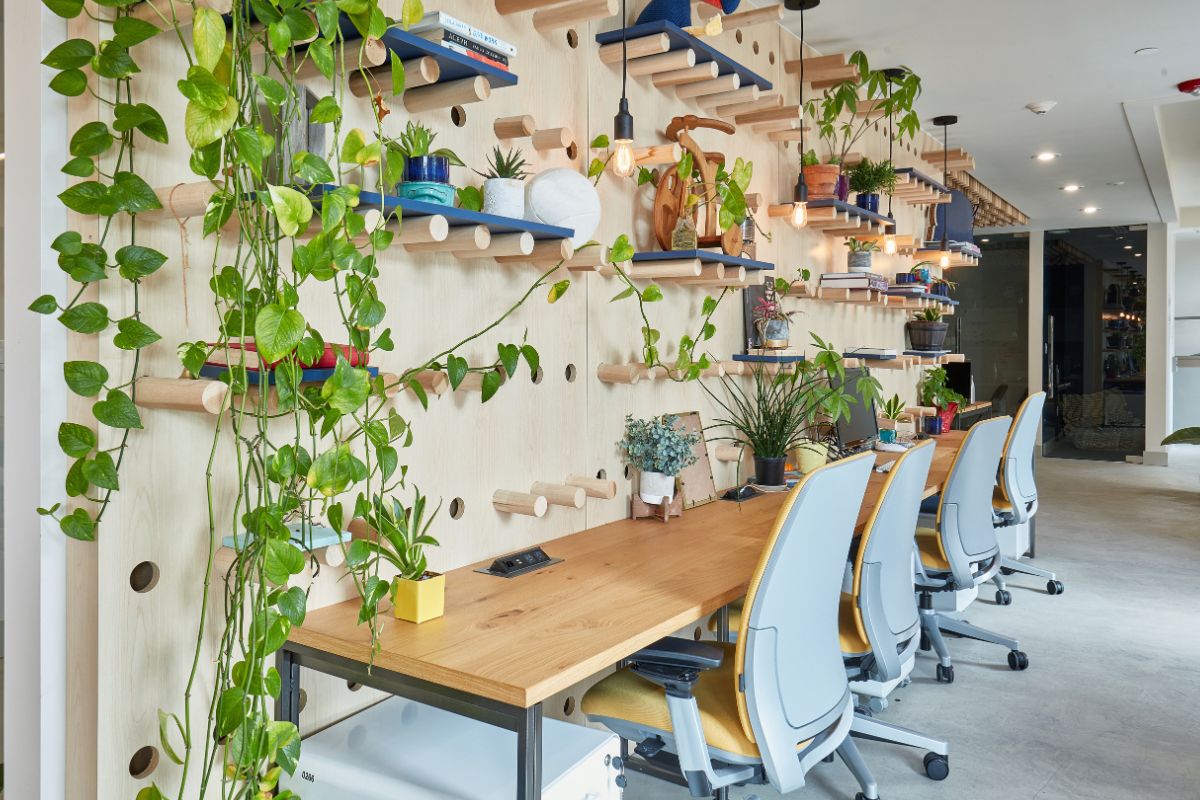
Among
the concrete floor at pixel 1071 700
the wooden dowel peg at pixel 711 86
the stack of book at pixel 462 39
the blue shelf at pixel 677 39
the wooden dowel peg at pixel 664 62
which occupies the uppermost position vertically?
the blue shelf at pixel 677 39

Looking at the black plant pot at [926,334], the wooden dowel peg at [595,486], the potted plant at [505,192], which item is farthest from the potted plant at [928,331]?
the potted plant at [505,192]

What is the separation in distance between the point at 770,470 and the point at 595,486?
1088mm

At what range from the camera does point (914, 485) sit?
2.35 metres

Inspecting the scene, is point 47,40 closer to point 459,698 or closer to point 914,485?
point 459,698

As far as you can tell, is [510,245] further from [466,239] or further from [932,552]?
[932,552]

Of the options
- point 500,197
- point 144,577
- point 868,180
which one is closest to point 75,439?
point 144,577

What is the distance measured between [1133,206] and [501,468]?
27.5 feet

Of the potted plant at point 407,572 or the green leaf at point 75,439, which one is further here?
the potted plant at point 407,572

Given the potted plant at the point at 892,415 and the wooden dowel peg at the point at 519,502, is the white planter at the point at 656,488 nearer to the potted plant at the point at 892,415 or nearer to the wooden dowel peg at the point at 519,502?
the wooden dowel peg at the point at 519,502

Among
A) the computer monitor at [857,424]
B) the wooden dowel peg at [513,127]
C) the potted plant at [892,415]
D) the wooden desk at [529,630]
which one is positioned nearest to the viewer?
the wooden desk at [529,630]

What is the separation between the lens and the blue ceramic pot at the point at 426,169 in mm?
1808

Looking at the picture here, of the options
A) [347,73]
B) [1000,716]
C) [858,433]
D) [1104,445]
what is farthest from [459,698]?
[1104,445]

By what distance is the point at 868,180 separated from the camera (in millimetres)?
4227

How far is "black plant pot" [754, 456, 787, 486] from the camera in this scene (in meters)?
3.25
